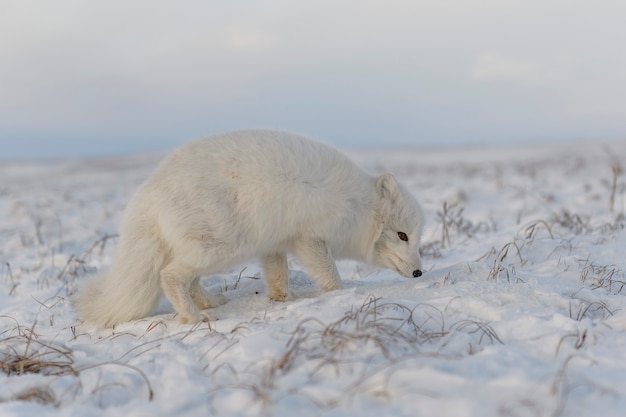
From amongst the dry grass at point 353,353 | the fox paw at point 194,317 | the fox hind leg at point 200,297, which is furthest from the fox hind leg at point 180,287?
the dry grass at point 353,353

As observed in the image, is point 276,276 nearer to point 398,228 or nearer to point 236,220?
point 236,220

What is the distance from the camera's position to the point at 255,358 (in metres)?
2.69

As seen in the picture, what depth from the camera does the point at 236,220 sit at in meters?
3.87

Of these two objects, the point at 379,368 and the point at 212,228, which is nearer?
the point at 379,368

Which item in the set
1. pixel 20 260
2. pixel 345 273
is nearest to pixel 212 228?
pixel 345 273

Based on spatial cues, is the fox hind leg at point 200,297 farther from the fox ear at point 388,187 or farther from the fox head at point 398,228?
the fox ear at point 388,187

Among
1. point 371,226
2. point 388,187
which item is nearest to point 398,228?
point 371,226

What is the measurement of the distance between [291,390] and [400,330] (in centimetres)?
85

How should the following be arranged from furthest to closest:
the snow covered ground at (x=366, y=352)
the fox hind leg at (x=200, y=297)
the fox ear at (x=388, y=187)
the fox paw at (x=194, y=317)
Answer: the fox ear at (x=388, y=187), the fox hind leg at (x=200, y=297), the fox paw at (x=194, y=317), the snow covered ground at (x=366, y=352)

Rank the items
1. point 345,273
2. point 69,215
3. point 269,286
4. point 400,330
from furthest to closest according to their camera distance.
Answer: point 69,215
point 345,273
point 269,286
point 400,330

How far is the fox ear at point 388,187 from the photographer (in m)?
4.48

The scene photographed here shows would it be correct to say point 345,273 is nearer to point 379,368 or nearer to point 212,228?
point 212,228

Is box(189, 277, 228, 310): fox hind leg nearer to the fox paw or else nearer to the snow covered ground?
the snow covered ground

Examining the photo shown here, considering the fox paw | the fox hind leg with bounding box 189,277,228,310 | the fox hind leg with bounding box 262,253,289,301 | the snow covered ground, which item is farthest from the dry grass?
the fox hind leg with bounding box 189,277,228,310
